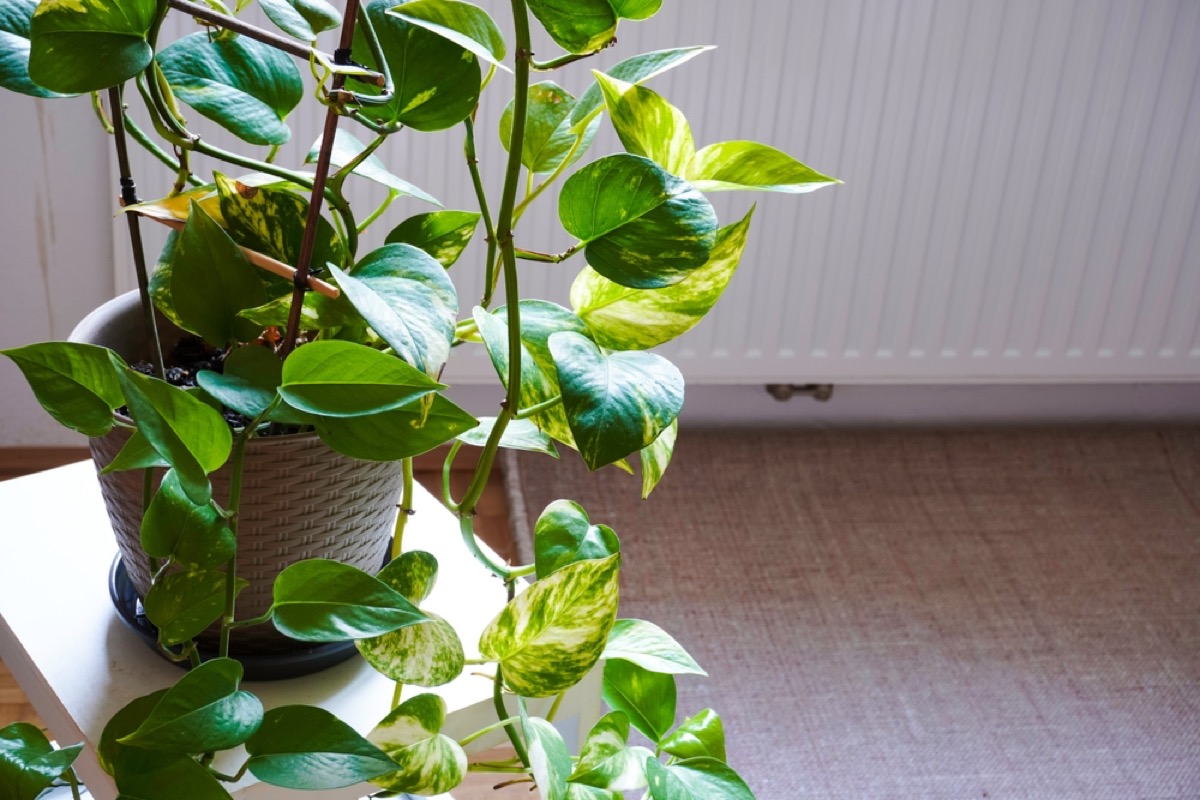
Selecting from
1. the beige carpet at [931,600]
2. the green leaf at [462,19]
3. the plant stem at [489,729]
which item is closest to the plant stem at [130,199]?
the green leaf at [462,19]

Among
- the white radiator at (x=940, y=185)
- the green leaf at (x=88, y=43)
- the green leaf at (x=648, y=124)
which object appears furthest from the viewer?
the white radiator at (x=940, y=185)

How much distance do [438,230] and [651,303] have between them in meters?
0.13

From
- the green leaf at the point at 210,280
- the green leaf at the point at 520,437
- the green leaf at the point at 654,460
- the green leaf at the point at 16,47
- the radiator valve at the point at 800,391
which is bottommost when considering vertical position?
the radiator valve at the point at 800,391

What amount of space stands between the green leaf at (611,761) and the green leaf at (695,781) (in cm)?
1

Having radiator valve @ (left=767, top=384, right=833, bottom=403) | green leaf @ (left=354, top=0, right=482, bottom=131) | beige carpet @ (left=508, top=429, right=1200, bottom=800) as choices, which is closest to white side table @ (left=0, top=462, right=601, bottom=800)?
green leaf @ (left=354, top=0, right=482, bottom=131)

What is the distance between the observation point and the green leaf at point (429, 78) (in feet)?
1.56

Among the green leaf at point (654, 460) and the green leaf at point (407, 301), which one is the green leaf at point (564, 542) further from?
the green leaf at point (407, 301)

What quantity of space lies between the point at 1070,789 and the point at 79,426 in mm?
1189

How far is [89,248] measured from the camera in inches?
63.7

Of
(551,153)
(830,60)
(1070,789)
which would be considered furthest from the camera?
(830,60)

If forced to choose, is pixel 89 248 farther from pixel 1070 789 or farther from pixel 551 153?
pixel 1070 789

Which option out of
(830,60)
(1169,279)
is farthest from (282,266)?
(1169,279)

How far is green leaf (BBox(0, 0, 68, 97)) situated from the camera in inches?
17.1

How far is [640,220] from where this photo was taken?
0.45 meters
